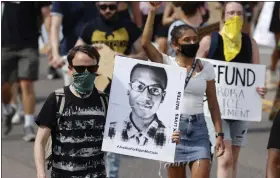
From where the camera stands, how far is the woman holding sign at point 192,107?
6.07 meters

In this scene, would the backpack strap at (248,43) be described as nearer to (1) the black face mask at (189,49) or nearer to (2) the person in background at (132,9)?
(1) the black face mask at (189,49)

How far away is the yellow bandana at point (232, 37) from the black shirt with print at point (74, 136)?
214 cm

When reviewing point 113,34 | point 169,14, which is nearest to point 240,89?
point 113,34

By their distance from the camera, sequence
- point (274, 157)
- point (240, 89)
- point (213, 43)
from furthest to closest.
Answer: point (240, 89) → point (213, 43) → point (274, 157)

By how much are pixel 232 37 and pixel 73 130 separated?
2318mm

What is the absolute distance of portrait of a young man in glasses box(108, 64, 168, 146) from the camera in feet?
19.0

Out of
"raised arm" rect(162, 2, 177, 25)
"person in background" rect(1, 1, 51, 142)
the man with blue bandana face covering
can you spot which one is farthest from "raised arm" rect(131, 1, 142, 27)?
the man with blue bandana face covering

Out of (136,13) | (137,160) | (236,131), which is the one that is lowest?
(137,160)

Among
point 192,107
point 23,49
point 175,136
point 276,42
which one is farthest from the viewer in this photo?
point 276,42

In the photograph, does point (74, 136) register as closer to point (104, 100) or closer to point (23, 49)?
point (104, 100)

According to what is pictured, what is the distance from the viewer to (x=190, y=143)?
6094 mm

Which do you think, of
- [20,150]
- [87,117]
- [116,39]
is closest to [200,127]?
[87,117]

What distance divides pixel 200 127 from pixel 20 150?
362cm

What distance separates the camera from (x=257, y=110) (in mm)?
7457
